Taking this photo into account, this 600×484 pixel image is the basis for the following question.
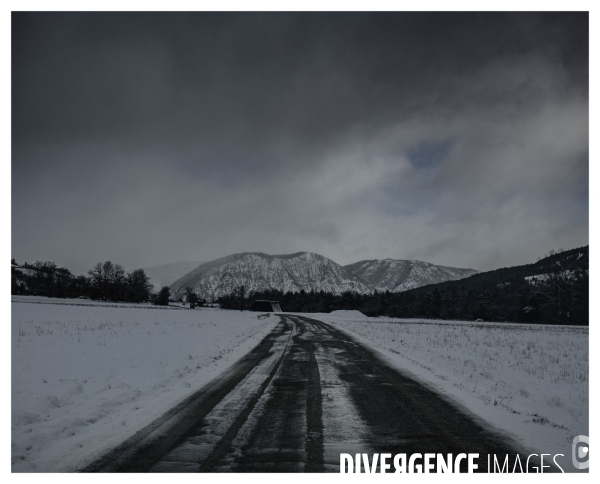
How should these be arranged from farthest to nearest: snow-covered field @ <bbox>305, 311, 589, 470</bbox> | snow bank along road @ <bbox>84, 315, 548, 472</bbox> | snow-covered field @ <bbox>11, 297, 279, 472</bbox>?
snow-covered field @ <bbox>305, 311, 589, 470</bbox> → snow-covered field @ <bbox>11, 297, 279, 472</bbox> → snow bank along road @ <bbox>84, 315, 548, 472</bbox>

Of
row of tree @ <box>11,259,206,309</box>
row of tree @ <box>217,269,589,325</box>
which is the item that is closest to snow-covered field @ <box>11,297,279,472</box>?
row of tree @ <box>217,269,589,325</box>

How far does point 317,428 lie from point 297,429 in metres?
0.32

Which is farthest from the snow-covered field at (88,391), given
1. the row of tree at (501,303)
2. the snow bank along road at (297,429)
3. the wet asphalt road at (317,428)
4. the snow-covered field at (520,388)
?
the row of tree at (501,303)

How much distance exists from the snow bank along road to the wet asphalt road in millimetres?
14

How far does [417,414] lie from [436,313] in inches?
3871

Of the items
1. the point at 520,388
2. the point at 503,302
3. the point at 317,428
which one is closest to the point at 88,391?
the point at 317,428

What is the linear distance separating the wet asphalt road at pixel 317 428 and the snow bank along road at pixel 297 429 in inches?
0.5

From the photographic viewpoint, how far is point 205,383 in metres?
9.05

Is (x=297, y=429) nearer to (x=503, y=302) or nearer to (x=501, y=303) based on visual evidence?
(x=501, y=303)

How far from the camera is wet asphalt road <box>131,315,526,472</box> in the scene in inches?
175

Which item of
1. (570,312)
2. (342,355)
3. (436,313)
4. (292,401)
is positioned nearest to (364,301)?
(436,313)

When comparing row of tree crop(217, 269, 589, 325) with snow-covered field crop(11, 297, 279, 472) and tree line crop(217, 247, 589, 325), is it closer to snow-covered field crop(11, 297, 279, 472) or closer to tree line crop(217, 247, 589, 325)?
tree line crop(217, 247, 589, 325)

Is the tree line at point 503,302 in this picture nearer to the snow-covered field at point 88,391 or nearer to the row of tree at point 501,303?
the row of tree at point 501,303
